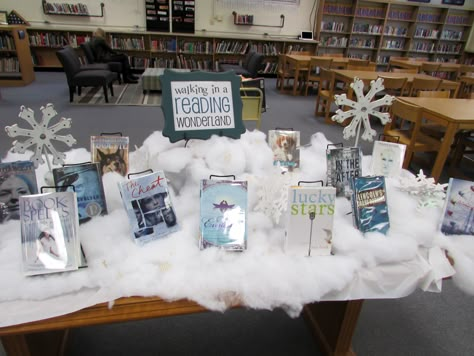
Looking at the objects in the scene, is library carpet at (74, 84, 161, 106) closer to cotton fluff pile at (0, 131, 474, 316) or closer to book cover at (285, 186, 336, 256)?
cotton fluff pile at (0, 131, 474, 316)

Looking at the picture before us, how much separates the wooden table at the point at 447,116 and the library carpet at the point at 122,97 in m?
3.43

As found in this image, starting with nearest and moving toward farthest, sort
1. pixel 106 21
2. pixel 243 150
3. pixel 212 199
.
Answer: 1. pixel 212 199
2. pixel 243 150
3. pixel 106 21

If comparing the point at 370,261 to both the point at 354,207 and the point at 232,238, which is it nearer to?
the point at 354,207

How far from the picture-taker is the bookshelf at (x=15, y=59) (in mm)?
4988

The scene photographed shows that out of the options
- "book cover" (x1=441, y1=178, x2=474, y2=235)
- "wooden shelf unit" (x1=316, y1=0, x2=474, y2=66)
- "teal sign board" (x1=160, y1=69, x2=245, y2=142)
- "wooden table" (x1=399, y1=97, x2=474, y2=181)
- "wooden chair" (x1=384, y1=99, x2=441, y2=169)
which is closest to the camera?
"book cover" (x1=441, y1=178, x2=474, y2=235)

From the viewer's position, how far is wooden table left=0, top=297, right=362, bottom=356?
2.31 feet

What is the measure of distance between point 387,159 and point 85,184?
110 centimetres

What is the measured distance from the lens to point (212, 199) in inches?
35.3

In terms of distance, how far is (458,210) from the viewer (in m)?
1.01

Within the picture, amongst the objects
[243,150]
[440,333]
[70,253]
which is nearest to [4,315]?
[70,253]

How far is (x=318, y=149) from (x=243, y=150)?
1.51 feet

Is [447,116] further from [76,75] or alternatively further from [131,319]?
[76,75]

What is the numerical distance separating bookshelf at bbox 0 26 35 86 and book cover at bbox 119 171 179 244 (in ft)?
18.0

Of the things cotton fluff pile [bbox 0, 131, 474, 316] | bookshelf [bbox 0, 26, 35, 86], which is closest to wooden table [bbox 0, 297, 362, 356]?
cotton fluff pile [bbox 0, 131, 474, 316]
